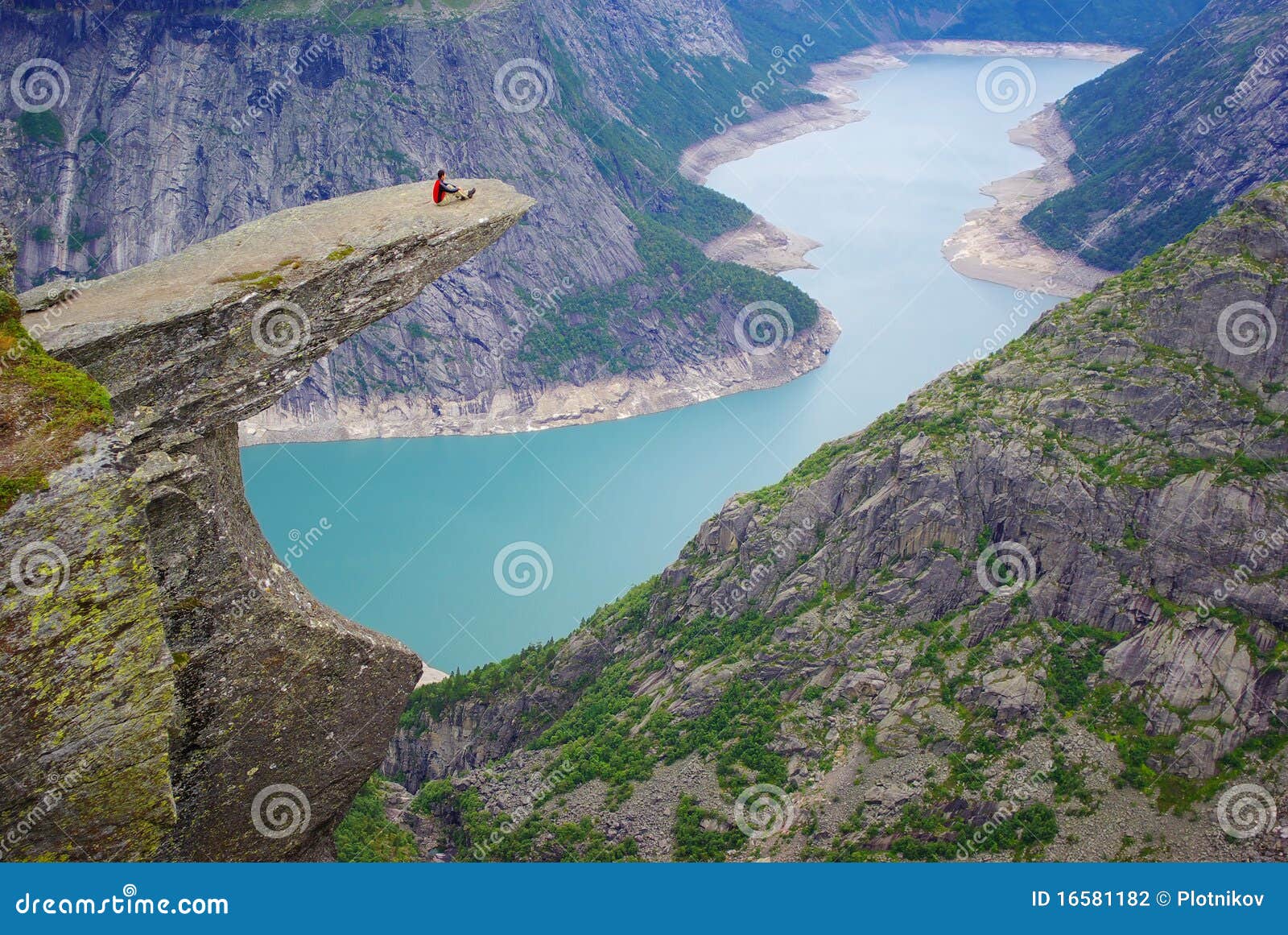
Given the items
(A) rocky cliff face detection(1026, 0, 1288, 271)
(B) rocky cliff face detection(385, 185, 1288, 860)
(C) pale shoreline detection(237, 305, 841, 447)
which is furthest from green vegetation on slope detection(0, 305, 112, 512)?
(A) rocky cliff face detection(1026, 0, 1288, 271)

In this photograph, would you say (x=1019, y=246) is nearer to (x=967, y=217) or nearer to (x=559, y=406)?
(x=967, y=217)

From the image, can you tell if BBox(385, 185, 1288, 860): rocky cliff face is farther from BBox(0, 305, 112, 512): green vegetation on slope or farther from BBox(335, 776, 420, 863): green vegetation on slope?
BBox(0, 305, 112, 512): green vegetation on slope

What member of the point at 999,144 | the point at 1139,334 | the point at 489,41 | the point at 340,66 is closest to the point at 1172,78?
the point at 999,144

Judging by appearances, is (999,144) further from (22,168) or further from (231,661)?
(231,661)

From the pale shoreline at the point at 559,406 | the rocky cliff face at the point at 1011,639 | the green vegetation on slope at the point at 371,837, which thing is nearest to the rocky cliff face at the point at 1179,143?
the pale shoreline at the point at 559,406

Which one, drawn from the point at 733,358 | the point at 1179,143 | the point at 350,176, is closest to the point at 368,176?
the point at 350,176

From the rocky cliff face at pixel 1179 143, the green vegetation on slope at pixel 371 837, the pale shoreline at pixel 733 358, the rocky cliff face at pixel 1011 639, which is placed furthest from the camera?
the rocky cliff face at pixel 1179 143

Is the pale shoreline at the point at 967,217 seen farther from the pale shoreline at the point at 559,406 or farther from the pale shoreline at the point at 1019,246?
the pale shoreline at the point at 559,406
